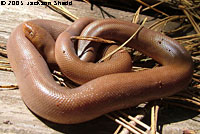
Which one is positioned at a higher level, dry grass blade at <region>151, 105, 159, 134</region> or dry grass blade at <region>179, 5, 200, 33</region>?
dry grass blade at <region>179, 5, 200, 33</region>

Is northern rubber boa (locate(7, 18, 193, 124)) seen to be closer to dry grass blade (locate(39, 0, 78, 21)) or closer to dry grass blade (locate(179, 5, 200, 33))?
dry grass blade (locate(39, 0, 78, 21))

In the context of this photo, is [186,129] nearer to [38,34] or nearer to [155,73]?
[155,73]

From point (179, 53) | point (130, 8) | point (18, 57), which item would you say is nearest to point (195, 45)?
point (179, 53)

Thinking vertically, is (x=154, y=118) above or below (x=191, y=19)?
below

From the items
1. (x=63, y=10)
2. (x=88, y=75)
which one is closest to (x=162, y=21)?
(x=63, y=10)

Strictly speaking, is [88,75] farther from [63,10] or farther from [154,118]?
[63,10]

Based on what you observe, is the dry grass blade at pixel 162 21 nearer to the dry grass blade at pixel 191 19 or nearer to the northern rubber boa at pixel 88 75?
the dry grass blade at pixel 191 19

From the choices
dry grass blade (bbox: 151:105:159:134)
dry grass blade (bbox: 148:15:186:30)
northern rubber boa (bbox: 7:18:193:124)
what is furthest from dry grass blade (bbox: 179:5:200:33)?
dry grass blade (bbox: 151:105:159:134)

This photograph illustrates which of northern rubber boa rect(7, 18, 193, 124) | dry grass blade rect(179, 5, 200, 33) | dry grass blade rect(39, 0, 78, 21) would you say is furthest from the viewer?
dry grass blade rect(179, 5, 200, 33)
